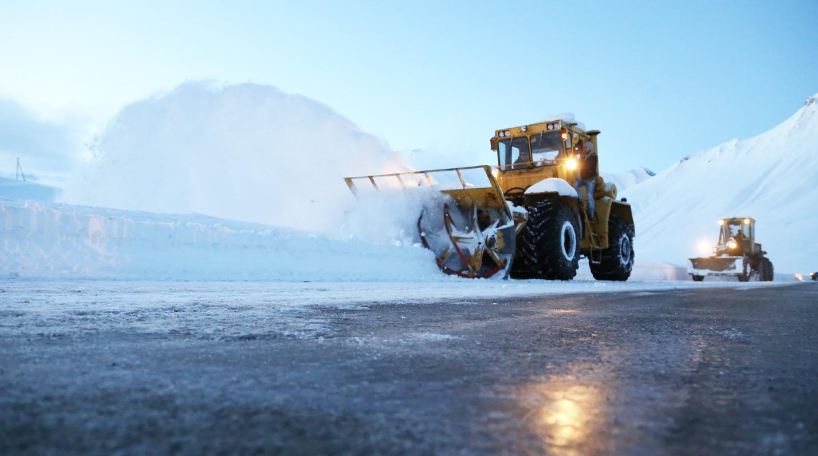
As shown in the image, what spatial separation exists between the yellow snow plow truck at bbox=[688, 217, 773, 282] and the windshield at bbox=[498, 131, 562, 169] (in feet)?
43.0

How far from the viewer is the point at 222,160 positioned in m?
12.2

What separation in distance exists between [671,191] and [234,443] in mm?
92899

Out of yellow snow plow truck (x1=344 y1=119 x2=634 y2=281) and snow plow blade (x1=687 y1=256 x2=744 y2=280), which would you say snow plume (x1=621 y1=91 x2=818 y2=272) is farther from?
yellow snow plow truck (x1=344 y1=119 x2=634 y2=281)

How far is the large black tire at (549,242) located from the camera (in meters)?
9.74

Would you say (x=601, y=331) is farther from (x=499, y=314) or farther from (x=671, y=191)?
(x=671, y=191)

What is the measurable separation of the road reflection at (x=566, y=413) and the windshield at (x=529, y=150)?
9.33m

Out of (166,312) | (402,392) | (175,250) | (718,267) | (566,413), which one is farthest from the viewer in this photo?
(718,267)

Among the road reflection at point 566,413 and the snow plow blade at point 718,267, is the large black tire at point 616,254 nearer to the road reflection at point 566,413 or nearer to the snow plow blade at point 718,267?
the snow plow blade at point 718,267

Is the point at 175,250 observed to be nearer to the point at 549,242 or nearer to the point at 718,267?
the point at 549,242

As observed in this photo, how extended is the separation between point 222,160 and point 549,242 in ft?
21.6

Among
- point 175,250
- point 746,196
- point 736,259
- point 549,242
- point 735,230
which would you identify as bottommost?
point 175,250

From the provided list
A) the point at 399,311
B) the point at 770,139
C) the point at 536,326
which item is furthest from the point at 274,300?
the point at 770,139

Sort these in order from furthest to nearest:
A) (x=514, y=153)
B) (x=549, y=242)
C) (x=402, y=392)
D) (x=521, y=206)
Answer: (x=514, y=153) < (x=521, y=206) < (x=549, y=242) < (x=402, y=392)

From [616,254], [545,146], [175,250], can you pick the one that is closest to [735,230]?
[616,254]
